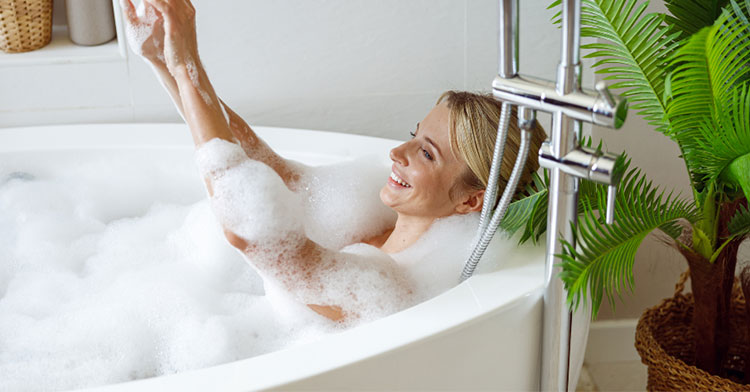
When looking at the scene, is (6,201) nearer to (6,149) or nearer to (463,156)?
(6,149)

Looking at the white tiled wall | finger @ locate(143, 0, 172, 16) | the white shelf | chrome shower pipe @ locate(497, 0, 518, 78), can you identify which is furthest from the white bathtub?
the white shelf

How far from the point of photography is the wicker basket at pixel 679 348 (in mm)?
1575

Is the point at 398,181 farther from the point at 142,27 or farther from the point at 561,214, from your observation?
the point at 142,27

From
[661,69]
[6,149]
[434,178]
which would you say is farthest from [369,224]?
[6,149]

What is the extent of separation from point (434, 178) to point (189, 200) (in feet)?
2.57

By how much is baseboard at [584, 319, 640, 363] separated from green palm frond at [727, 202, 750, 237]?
0.80 m

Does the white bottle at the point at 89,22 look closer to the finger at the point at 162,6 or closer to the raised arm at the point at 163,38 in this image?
the raised arm at the point at 163,38

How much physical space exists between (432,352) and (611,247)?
377 millimetres

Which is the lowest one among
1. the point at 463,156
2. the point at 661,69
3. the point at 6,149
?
the point at 6,149

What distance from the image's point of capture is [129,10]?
1.46m

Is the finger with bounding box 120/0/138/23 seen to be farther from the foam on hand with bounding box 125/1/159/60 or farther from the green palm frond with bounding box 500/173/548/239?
the green palm frond with bounding box 500/173/548/239

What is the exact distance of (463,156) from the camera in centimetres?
150

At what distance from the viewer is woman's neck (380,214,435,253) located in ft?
5.16

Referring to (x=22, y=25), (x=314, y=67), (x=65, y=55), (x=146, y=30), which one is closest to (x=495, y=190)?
(x=146, y=30)
